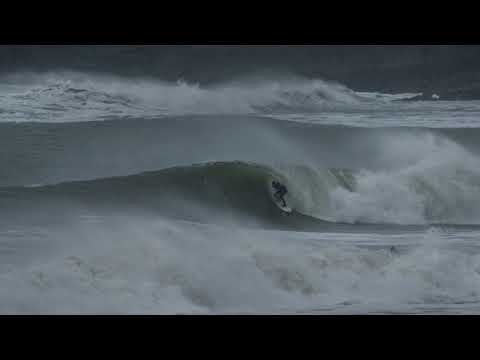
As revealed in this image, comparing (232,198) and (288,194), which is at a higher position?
(288,194)

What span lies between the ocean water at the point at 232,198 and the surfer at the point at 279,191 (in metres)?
0.13

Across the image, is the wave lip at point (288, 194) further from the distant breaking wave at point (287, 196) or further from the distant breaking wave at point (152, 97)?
the distant breaking wave at point (152, 97)

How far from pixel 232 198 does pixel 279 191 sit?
96cm

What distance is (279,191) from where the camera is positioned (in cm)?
1230

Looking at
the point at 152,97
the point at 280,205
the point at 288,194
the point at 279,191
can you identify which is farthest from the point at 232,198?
the point at 152,97

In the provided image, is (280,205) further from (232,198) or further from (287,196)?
(232,198)

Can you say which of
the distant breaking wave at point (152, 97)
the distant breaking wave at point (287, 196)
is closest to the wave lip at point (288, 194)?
the distant breaking wave at point (287, 196)

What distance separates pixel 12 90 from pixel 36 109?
485mm

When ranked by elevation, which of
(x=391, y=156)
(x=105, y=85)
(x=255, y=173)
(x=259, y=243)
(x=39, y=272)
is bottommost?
(x=39, y=272)

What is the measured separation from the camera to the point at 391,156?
13898mm

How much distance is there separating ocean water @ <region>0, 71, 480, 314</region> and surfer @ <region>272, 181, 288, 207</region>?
131mm

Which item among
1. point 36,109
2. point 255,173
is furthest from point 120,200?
point 36,109

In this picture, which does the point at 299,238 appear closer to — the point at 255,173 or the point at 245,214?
the point at 245,214

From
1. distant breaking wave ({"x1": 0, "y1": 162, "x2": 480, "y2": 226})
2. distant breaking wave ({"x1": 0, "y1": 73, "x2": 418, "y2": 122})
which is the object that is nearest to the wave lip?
distant breaking wave ({"x1": 0, "y1": 162, "x2": 480, "y2": 226})
